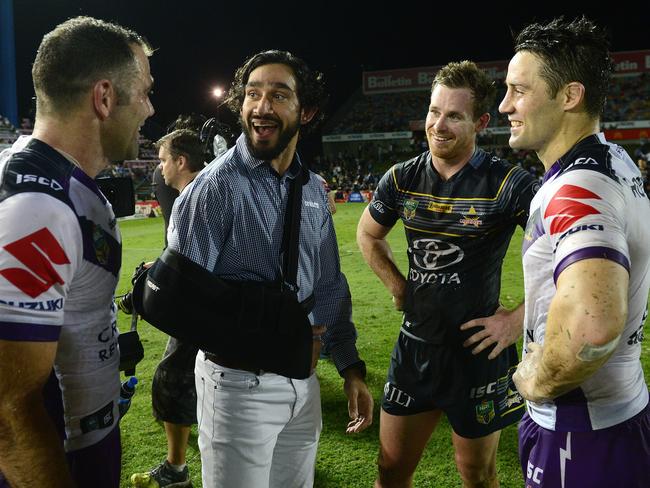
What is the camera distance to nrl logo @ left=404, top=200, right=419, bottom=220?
285cm

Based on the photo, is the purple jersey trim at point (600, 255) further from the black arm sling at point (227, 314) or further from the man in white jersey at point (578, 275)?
the black arm sling at point (227, 314)

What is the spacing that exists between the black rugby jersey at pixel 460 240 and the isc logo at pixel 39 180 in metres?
1.85

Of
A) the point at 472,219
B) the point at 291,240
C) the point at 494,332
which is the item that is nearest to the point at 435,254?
the point at 472,219

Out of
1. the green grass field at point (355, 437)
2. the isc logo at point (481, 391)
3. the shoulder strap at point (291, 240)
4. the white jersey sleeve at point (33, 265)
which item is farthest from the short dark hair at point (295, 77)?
the green grass field at point (355, 437)

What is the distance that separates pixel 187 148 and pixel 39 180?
2529 millimetres

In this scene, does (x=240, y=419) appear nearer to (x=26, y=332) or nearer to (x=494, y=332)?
(x=26, y=332)

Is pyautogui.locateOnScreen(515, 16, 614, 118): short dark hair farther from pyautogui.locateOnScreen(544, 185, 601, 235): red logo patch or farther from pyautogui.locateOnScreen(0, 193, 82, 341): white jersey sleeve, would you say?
pyautogui.locateOnScreen(0, 193, 82, 341): white jersey sleeve

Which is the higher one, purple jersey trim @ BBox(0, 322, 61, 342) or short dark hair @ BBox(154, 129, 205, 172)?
short dark hair @ BBox(154, 129, 205, 172)

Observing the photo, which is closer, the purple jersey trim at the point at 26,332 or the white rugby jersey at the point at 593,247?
the purple jersey trim at the point at 26,332

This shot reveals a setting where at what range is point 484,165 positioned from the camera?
279 centimetres

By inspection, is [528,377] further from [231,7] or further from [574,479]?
[231,7]

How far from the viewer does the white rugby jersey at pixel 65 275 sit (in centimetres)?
127

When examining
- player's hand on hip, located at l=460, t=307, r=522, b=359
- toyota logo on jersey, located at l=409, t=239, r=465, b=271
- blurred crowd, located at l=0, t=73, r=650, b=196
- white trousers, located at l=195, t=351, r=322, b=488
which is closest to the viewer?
white trousers, located at l=195, t=351, r=322, b=488

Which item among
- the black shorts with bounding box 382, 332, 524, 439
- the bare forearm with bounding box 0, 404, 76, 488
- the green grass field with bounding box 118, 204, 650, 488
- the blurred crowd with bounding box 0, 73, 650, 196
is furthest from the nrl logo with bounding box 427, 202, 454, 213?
the blurred crowd with bounding box 0, 73, 650, 196
